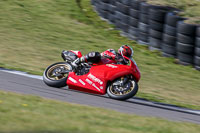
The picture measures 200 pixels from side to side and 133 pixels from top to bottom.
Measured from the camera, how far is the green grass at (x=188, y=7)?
41.3 feet

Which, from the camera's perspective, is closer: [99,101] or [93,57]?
[99,101]

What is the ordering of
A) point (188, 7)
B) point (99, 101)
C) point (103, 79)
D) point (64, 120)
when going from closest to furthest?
point (64, 120)
point (99, 101)
point (103, 79)
point (188, 7)

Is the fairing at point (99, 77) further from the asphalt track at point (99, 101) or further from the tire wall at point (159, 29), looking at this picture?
the tire wall at point (159, 29)

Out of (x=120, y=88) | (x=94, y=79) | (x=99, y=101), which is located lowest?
(x=99, y=101)

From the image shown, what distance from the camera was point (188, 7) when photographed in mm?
15008

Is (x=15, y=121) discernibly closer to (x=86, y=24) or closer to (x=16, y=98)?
(x=16, y=98)

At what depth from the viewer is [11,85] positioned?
8.08 m

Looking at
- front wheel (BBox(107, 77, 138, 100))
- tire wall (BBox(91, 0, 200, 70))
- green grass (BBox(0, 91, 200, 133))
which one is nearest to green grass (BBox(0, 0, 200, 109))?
tire wall (BBox(91, 0, 200, 70))

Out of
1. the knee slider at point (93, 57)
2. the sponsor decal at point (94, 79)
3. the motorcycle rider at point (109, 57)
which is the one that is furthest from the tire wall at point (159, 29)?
the sponsor decal at point (94, 79)

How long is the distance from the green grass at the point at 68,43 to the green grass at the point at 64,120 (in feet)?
9.21

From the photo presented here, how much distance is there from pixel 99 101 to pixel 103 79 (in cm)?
57

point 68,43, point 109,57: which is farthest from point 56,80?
point 68,43

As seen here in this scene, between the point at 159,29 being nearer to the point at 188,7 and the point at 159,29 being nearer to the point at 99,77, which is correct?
the point at 188,7

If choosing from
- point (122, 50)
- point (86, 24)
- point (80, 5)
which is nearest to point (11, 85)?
point (122, 50)
